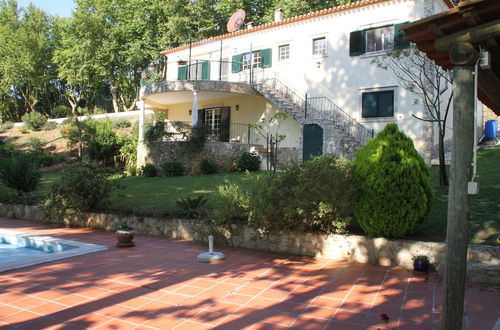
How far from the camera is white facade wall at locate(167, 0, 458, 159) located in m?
15.1

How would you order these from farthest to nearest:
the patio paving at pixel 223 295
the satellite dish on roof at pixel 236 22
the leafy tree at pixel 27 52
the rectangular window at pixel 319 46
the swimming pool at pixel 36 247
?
1. the leafy tree at pixel 27 52
2. the satellite dish on roof at pixel 236 22
3. the rectangular window at pixel 319 46
4. the swimming pool at pixel 36 247
5. the patio paving at pixel 223 295

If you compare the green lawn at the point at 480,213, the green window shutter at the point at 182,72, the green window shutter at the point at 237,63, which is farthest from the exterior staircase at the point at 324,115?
the green window shutter at the point at 182,72

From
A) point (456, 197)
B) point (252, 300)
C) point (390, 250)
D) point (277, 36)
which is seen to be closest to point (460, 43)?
point (456, 197)

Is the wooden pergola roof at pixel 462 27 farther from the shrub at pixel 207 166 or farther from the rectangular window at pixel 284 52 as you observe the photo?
the rectangular window at pixel 284 52

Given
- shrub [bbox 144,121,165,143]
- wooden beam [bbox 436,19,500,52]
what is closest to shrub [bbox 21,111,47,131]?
shrub [bbox 144,121,165,143]

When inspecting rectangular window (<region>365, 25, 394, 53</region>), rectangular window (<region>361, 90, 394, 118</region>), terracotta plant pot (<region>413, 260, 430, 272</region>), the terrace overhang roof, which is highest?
rectangular window (<region>365, 25, 394, 53</region>)

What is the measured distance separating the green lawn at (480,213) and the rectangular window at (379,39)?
7077 millimetres

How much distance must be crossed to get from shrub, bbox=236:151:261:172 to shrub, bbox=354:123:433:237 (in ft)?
32.2

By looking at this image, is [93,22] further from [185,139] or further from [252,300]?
[252,300]

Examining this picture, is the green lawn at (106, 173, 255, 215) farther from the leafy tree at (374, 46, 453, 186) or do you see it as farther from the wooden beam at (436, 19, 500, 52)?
the wooden beam at (436, 19, 500, 52)

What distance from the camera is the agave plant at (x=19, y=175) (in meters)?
11.9

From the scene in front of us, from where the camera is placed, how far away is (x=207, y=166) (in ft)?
53.9

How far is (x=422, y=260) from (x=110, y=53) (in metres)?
30.7

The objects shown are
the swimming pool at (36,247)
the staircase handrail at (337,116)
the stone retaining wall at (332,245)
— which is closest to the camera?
the stone retaining wall at (332,245)
